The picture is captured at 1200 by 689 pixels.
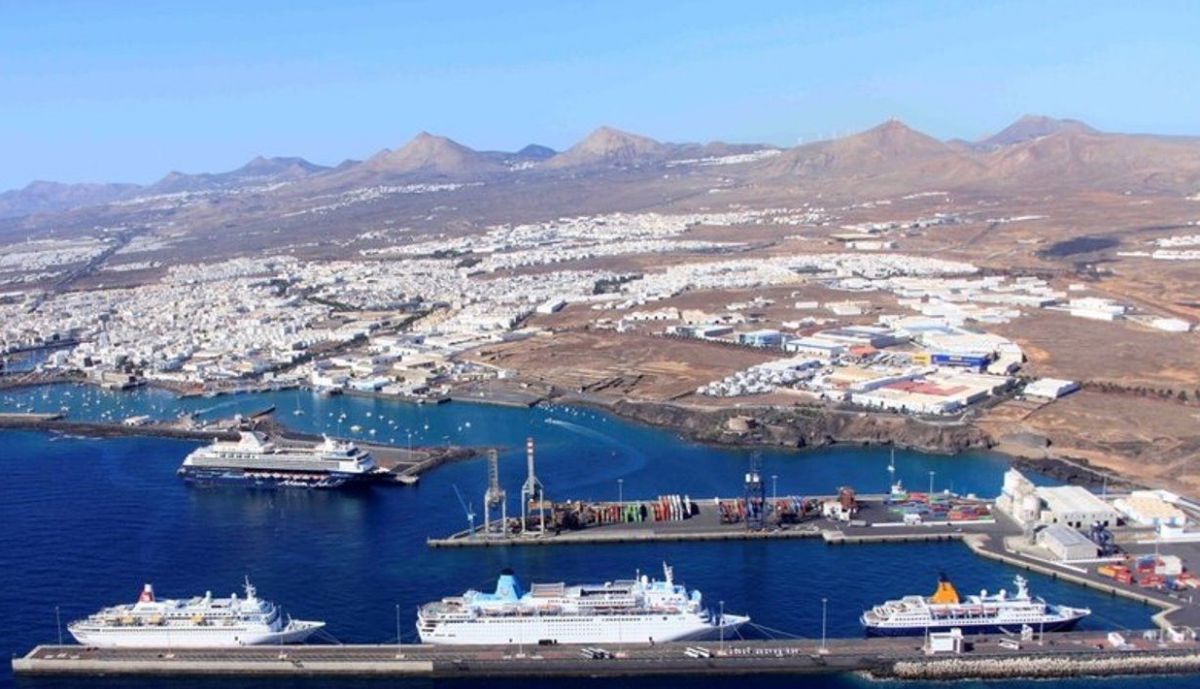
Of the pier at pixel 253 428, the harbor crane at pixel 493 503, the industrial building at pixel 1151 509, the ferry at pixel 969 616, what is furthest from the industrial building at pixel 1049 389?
the harbor crane at pixel 493 503

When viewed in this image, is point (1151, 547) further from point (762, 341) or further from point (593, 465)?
point (762, 341)

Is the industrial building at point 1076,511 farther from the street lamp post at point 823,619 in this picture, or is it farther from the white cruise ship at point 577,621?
the white cruise ship at point 577,621

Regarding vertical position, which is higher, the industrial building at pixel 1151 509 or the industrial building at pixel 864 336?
the industrial building at pixel 864 336

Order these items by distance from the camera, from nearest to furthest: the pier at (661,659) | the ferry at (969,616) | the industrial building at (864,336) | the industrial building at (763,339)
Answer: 1. the pier at (661,659)
2. the ferry at (969,616)
3. the industrial building at (864,336)
4. the industrial building at (763,339)

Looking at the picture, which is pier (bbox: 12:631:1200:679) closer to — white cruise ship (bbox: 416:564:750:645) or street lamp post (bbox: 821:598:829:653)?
street lamp post (bbox: 821:598:829:653)

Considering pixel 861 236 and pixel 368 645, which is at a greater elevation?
pixel 861 236

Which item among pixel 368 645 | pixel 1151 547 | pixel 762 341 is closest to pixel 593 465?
pixel 368 645

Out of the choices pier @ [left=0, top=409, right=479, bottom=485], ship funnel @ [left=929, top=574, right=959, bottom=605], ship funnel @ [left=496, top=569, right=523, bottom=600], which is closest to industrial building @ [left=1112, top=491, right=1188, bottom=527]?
ship funnel @ [left=929, top=574, right=959, bottom=605]
